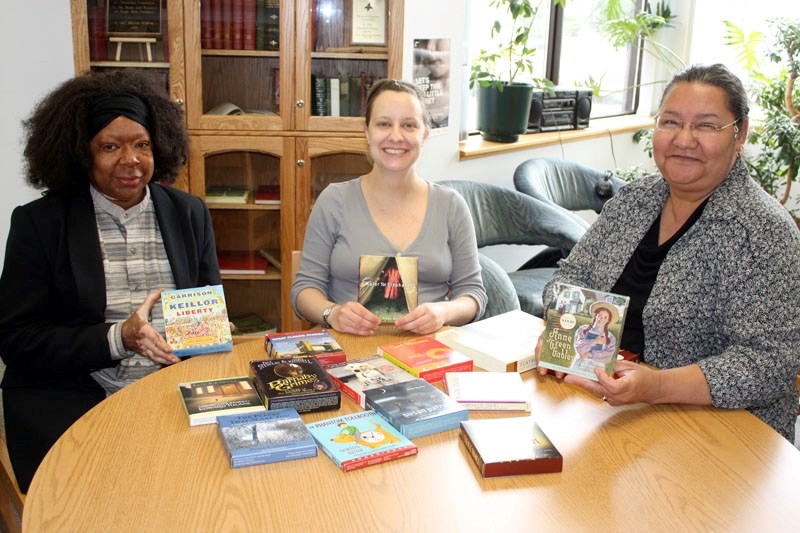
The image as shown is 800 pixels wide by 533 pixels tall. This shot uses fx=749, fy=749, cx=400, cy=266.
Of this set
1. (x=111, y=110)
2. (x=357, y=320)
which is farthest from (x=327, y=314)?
(x=111, y=110)

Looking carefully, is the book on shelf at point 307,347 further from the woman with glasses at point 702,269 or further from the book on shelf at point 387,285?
the woman with glasses at point 702,269

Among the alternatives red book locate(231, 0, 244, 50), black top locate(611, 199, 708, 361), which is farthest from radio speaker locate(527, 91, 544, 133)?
black top locate(611, 199, 708, 361)

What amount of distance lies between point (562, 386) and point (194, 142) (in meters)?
2.25

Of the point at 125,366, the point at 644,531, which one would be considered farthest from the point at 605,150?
the point at 644,531

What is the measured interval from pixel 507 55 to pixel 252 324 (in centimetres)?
222

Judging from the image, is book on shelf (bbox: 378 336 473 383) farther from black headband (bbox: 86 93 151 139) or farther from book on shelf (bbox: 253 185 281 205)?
book on shelf (bbox: 253 185 281 205)

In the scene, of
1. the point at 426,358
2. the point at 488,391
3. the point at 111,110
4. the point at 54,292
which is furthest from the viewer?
the point at 111,110

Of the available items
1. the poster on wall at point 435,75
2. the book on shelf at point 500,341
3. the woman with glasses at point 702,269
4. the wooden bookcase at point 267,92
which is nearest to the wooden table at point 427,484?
the woman with glasses at point 702,269

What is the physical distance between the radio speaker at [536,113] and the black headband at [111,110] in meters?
3.14

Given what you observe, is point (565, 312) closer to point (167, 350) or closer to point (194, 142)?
point (167, 350)

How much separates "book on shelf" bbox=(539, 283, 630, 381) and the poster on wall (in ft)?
7.63

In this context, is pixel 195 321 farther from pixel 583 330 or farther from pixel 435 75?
pixel 435 75

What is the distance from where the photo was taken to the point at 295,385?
1556mm

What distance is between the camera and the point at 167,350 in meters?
1.78
